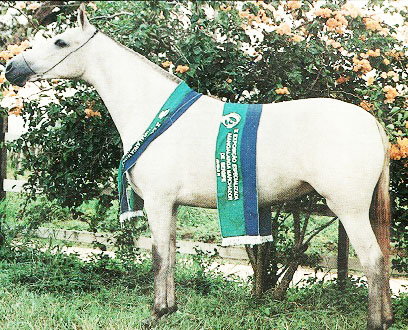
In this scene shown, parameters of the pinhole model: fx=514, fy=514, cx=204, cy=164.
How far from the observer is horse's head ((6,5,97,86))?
3383 mm

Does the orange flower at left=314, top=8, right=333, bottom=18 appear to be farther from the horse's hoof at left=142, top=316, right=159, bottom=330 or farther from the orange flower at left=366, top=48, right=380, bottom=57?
the horse's hoof at left=142, top=316, right=159, bottom=330

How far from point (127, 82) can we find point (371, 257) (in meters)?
1.87

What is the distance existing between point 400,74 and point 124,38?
2135 millimetres

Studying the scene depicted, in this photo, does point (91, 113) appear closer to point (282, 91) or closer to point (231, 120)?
point (231, 120)

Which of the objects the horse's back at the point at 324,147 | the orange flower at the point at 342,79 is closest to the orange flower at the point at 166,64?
the horse's back at the point at 324,147

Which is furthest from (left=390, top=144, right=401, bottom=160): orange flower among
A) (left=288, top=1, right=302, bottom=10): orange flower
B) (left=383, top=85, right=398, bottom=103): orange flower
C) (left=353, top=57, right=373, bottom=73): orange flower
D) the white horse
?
(left=288, top=1, right=302, bottom=10): orange flower

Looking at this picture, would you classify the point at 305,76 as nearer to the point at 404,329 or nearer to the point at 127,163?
the point at 127,163

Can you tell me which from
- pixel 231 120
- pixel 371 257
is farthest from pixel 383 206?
pixel 231 120

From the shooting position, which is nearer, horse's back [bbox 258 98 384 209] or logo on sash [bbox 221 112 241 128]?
horse's back [bbox 258 98 384 209]

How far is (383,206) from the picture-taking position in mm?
3014

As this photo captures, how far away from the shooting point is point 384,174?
2.98m

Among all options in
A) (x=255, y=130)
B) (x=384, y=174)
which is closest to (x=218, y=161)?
(x=255, y=130)

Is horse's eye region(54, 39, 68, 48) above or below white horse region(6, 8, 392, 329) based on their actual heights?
above

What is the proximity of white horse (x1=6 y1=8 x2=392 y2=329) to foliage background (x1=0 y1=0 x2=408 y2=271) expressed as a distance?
17.4 inches
